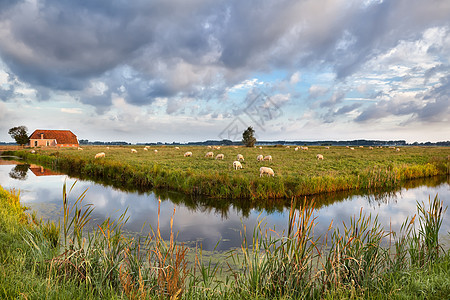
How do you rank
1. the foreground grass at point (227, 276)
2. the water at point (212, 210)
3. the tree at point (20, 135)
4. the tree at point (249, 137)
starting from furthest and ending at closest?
the tree at point (249, 137) < the tree at point (20, 135) < the water at point (212, 210) < the foreground grass at point (227, 276)

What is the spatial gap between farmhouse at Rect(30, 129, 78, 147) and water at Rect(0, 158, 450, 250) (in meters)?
72.1

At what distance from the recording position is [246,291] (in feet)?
13.1

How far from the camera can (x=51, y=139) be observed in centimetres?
7869

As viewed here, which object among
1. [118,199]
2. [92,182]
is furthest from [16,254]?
[92,182]

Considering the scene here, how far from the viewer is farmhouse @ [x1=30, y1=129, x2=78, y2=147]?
77.2 metres

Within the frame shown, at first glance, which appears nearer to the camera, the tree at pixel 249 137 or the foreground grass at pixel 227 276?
the foreground grass at pixel 227 276

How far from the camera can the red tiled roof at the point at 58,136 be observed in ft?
258

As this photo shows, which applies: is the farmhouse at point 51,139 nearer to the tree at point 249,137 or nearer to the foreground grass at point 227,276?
the tree at point 249,137

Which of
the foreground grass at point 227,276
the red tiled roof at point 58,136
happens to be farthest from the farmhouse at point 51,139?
the foreground grass at point 227,276

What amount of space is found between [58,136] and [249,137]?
64528 millimetres

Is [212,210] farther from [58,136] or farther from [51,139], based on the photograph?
[58,136]

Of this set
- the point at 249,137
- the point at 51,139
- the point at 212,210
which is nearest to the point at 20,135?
the point at 51,139

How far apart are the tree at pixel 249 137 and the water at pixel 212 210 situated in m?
73.3

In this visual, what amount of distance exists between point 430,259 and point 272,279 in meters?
3.67
